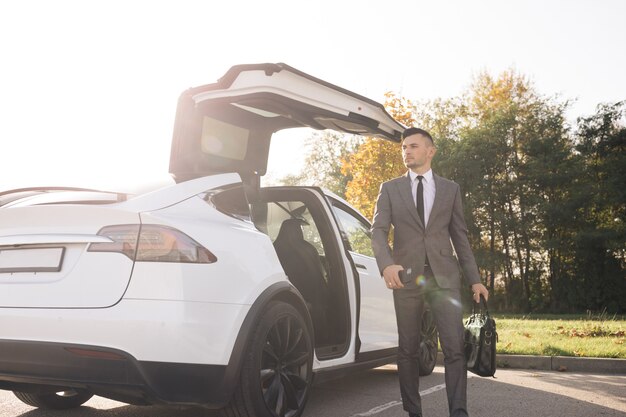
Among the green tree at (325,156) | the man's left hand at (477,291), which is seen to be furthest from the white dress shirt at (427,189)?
the green tree at (325,156)

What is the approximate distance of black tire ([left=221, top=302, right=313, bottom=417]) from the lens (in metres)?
3.97

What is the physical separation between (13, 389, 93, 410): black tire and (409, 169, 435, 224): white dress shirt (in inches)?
110

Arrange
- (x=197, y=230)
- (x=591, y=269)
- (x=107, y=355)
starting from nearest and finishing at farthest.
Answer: (x=107, y=355) < (x=197, y=230) < (x=591, y=269)

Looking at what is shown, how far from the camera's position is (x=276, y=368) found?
4.32 m

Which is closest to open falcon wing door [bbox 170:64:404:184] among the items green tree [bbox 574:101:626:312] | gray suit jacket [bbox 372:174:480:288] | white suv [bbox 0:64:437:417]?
white suv [bbox 0:64:437:417]

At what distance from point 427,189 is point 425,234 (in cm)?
32

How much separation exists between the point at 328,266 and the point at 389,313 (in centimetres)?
97

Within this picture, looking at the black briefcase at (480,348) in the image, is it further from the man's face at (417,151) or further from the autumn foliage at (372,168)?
the autumn foliage at (372,168)

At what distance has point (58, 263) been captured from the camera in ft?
11.9

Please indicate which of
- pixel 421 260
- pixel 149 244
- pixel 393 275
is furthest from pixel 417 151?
pixel 149 244

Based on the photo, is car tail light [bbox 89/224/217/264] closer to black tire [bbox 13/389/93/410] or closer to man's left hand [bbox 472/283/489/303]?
man's left hand [bbox 472/283/489/303]

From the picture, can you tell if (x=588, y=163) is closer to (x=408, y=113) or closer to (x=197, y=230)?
(x=408, y=113)

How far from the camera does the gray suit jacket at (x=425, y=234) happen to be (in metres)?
4.51

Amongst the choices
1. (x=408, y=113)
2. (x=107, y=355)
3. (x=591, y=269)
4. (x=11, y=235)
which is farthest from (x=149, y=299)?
(x=591, y=269)
